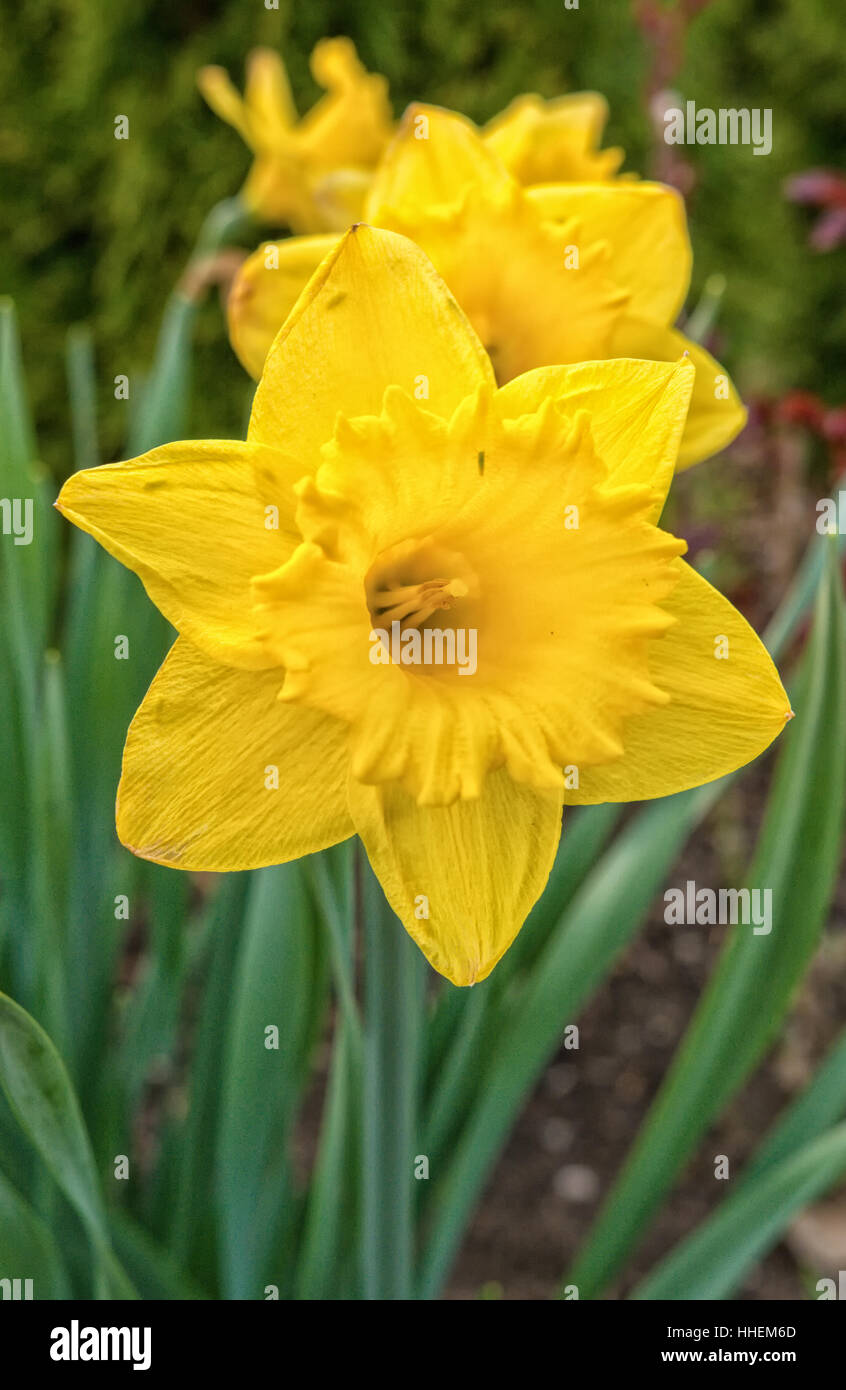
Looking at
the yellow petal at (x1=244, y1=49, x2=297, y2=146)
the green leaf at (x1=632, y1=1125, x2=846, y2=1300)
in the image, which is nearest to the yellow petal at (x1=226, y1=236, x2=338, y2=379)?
the yellow petal at (x1=244, y1=49, x2=297, y2=146)

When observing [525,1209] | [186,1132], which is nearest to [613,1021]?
[525,1209]

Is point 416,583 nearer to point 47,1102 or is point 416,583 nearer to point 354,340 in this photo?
point 354,340

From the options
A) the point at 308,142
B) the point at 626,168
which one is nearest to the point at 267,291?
the point at 308,142

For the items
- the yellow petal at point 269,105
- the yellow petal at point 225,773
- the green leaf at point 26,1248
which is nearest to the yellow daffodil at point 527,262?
the yellow petal at point 225,773
